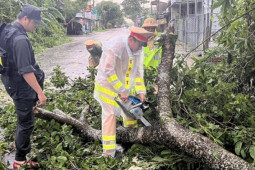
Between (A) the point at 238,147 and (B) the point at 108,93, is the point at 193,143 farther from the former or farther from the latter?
(B) the point at 108,93

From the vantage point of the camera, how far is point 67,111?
4.75m

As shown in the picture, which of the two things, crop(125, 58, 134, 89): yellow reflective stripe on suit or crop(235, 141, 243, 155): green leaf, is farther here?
crop(125, 58, 134, 89): yellow reflective stripe on suit

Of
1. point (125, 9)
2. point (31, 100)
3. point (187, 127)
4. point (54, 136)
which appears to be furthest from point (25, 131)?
point (125, 9)

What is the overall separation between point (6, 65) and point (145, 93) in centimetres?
179

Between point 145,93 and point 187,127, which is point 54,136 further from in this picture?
point 187,127

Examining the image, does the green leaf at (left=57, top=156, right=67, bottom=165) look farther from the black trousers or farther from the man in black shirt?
the black trousers

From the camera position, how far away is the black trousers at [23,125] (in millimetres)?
3029

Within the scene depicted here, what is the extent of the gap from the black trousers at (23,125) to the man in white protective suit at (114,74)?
88 centimetres

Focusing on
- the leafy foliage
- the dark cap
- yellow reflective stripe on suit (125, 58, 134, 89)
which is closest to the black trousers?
the leafy foliage

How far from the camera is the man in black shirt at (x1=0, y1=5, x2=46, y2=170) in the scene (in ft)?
9.25

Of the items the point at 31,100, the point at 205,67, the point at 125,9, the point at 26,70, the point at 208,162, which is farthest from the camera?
the point at 125,9

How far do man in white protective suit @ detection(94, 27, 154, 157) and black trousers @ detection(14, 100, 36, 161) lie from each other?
2.88 ft

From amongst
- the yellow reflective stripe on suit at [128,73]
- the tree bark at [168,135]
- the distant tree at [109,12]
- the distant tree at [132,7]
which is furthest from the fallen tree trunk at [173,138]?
the distant tree at [132,7]

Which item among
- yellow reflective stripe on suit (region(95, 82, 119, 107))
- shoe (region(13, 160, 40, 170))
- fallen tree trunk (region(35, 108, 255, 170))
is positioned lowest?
shoe (region(13, 160, 40, 170))
